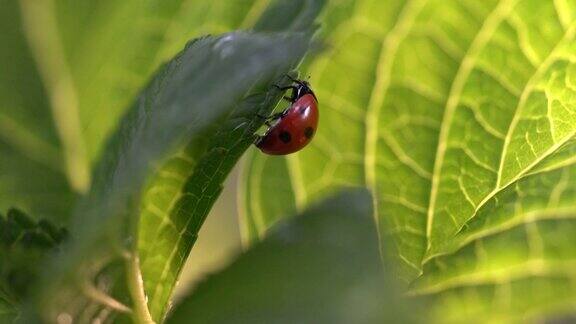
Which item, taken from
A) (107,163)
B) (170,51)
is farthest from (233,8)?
(107,163)

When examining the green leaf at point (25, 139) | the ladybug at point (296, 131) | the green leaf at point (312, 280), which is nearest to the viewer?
the green leaf at point (312, 280)

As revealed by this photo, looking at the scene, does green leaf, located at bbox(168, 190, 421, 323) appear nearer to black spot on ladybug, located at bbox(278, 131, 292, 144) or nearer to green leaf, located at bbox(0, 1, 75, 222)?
green leaf, located at bbox(0, 1, 75, 222)

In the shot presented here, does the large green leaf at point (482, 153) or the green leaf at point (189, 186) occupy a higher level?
the large green leaf at point (482, 153)

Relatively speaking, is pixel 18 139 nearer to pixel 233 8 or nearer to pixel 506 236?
pixel 233 8

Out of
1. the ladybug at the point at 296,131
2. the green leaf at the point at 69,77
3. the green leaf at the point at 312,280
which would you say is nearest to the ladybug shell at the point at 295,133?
the ladybug at the point at 296,131

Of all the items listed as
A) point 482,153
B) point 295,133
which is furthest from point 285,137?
point 482,153

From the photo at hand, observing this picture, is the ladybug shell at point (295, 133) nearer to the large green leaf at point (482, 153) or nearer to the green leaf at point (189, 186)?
the large green leaf at point (482, 153)

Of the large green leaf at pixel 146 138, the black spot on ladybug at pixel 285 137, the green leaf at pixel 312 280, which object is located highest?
the black spot on ladybug at pixel 285 137

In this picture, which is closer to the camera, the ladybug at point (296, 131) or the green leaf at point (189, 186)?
the green leaf at point (189, 186)
